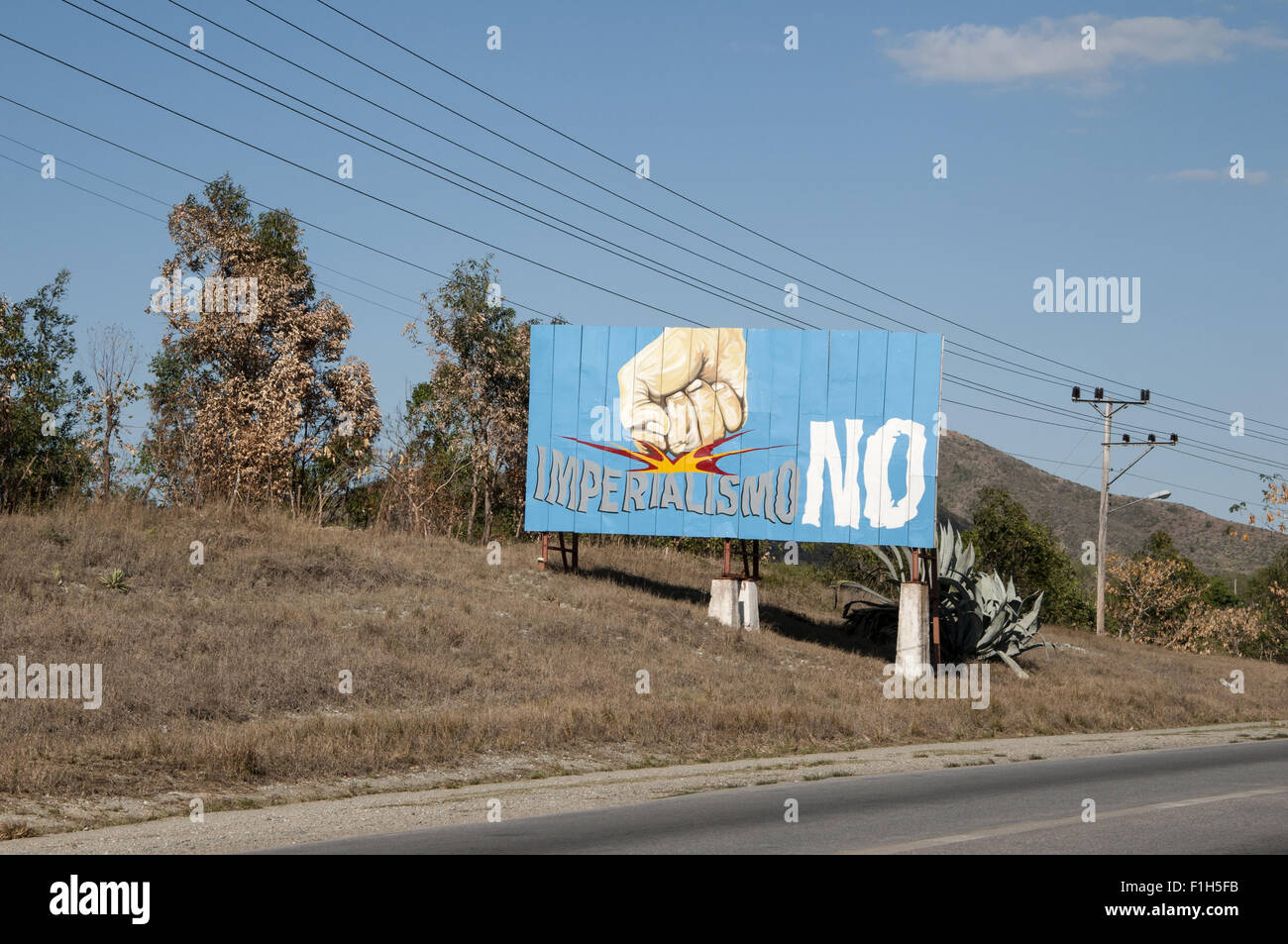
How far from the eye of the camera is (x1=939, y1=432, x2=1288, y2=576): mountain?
440 ft

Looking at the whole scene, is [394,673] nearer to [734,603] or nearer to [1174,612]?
[734,603]

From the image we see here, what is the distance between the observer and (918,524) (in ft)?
84.9

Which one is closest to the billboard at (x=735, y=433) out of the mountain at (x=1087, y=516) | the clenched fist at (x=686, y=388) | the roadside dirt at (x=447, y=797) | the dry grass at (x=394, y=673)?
the clenched fist at (x=686, y=388)

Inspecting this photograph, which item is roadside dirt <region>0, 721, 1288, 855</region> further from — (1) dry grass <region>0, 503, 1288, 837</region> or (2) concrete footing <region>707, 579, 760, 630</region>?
(2) concrete footing <region>707, 579, 760, 630</region>

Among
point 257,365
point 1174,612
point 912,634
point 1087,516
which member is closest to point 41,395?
point 257,365

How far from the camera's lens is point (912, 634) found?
2586 cm

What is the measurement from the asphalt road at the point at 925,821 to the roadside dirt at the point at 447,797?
495mm

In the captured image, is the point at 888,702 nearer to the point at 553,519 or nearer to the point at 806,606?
the point at 553,519

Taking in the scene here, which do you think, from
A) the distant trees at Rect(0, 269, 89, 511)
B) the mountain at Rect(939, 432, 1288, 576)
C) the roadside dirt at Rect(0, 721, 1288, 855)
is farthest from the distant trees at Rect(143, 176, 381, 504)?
the mountain at Rect(939, 432, 1288, 576)

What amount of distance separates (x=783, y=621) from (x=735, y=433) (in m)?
6.73

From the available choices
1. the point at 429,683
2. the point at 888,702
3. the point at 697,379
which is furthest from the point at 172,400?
the point at 888,702

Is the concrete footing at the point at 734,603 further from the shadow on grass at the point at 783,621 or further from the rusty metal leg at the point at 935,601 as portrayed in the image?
the rusty metal leg at the point at 935,601

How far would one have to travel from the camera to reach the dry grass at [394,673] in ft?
46.0
